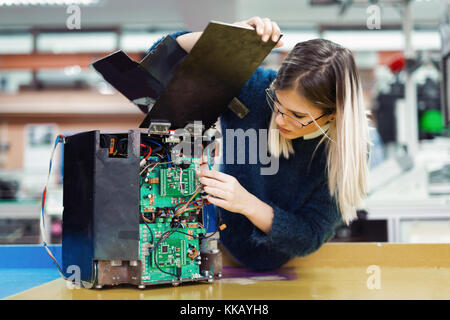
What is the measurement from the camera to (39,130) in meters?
6.95

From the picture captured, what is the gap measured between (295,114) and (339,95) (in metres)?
0.12

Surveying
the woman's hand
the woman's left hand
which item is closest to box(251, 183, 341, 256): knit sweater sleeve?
the woman's left hand

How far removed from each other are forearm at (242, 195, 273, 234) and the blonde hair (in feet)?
0.67

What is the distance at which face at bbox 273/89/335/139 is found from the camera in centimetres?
113

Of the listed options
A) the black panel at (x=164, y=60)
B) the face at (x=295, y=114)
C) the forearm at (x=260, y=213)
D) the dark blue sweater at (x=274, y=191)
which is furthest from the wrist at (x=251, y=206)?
the black panel at (x=164, y=60)

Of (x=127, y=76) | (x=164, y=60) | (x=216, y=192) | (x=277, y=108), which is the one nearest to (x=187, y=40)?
(x=164, y=60)

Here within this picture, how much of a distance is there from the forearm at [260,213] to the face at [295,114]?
223 millimetres

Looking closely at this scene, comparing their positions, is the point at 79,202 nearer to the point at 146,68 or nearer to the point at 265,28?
the point at 146,68

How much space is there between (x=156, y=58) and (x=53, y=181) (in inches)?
239

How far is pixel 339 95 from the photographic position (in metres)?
1.11
